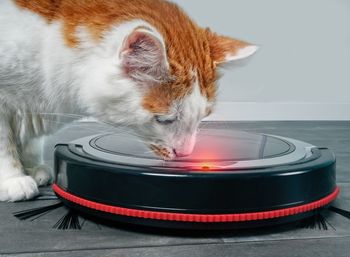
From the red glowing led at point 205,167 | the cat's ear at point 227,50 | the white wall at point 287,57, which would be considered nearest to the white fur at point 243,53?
Answer: the cat's ear at point 227,50

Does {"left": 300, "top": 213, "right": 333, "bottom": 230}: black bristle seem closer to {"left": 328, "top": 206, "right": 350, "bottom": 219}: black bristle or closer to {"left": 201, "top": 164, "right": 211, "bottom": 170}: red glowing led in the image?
{"left": 328, "top": 206, "right": 350, "bottom": 219}: black bristle

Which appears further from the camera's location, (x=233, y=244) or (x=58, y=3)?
(x=58, y=3)

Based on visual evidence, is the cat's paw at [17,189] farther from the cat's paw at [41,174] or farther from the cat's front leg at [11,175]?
the cat's paw at [41,174]

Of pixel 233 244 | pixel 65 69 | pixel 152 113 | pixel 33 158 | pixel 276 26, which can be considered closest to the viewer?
pixel 233 244

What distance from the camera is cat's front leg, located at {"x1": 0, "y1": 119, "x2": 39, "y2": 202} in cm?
116

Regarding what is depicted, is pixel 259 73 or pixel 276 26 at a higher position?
pixel 276 26

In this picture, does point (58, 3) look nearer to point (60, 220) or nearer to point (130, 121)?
point (130, 121)

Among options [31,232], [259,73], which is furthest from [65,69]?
[259,73]

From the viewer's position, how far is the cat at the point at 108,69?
998 mm

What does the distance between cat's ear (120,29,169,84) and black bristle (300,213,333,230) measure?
1.36 ft

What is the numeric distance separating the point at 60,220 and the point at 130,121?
0.83 ft

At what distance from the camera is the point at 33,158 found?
4.63 feet

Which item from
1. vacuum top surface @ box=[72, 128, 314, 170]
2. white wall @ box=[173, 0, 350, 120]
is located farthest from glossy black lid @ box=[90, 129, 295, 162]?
white wall @ box=[173, 0, 350, 120]

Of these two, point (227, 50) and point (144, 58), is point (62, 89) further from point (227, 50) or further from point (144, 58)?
point (227, 50)
